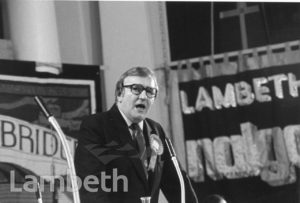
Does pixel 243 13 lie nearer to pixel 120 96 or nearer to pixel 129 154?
pixel 120 96

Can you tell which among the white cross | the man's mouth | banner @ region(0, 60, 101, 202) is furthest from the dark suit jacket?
the white cross

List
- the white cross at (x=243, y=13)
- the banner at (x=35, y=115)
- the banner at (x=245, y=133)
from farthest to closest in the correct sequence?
1. the white cross at (x=243, y=13)
2. the banner at (x=245, y=133)
3. the banner at (x=35, y=115)

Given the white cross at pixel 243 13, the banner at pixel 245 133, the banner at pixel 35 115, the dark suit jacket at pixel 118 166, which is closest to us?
the dark suit jacket at pixel 118 166

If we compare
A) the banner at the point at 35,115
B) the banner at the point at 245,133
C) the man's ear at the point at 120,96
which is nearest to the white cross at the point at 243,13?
the banner at the point at 245,133

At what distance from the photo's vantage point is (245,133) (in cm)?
516

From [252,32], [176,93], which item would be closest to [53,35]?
[176,93]

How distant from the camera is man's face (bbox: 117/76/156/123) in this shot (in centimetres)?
261

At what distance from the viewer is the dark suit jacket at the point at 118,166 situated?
2529 millimetres

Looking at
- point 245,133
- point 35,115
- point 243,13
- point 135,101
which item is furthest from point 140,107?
point 243,13

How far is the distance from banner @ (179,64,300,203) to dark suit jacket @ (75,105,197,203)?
2454mm

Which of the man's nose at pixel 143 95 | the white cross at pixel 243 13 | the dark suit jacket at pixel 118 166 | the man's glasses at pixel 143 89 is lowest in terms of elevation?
the dark suit jacket at pixel 118 166

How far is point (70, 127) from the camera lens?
517 centimetres

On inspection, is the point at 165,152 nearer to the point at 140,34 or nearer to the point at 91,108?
the point at 91,108

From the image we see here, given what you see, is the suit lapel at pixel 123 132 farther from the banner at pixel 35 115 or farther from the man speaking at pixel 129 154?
the banner at pixel 35 115
